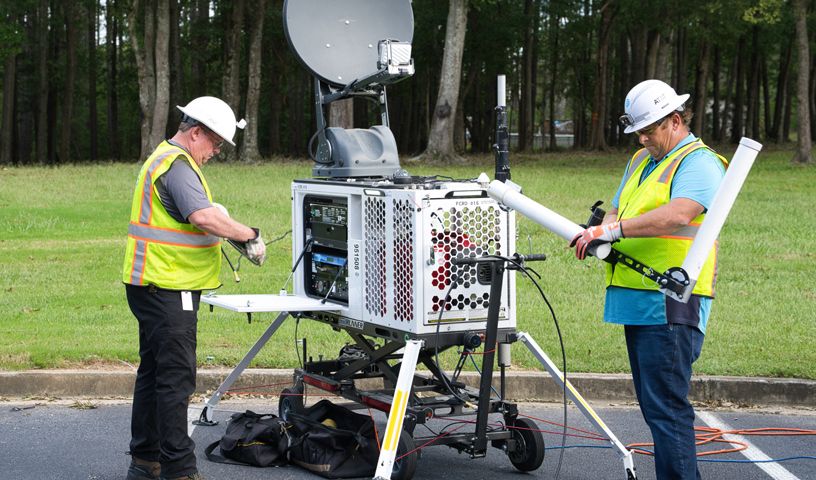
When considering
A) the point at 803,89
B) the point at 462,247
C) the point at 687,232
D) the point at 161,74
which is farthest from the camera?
the point at 161,74

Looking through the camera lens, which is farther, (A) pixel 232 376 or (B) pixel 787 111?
(B) pixel 787 111

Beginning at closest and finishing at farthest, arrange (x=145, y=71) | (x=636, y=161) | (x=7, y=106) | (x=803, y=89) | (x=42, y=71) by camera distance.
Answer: (x=636, y=161)
(x=803, y=89)
(x=145, y=71)
(x=7, y=106)
(x=42, y=71)

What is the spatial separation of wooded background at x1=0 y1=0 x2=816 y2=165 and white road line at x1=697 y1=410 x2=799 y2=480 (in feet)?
84.3

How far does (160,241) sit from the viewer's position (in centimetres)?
635

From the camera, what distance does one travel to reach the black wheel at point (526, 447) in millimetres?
6688

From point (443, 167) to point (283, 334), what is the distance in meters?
22.1

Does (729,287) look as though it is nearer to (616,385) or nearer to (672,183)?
(616,385)

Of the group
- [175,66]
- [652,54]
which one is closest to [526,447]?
[652,54]

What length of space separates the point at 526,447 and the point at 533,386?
1841 mm

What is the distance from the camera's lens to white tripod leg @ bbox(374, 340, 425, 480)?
5871mm

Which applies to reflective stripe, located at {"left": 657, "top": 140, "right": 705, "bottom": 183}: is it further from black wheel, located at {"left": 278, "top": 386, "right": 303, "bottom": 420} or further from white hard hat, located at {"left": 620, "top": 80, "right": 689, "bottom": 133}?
black wheel, located at {"left": 278, "top": 386, "right": 303, "bottom": 420}

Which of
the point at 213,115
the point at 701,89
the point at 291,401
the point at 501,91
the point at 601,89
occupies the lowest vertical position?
the point at 291,401

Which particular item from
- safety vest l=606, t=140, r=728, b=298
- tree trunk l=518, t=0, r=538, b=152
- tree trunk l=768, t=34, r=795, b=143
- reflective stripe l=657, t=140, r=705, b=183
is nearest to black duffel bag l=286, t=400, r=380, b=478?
safety vest l=606, t=140, r=728, b=298

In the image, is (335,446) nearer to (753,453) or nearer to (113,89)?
(753,453)
